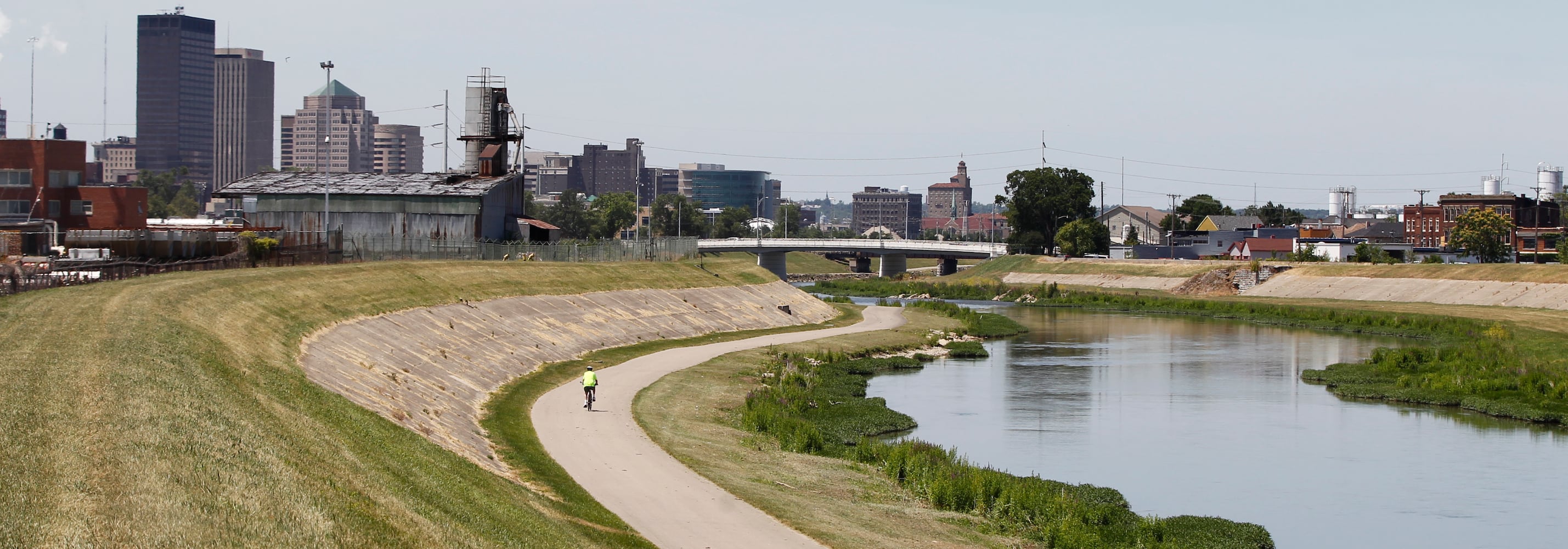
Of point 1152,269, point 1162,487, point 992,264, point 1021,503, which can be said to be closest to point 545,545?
point 1021,503

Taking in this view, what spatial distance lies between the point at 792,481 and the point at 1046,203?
160376mm

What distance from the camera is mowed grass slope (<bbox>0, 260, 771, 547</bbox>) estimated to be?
16.9m

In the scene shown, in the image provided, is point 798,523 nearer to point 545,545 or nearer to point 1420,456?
point 545,545

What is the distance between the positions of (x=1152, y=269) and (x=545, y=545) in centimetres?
14227

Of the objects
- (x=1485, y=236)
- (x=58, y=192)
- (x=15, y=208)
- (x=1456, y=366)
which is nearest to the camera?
(x=1456, y=366)

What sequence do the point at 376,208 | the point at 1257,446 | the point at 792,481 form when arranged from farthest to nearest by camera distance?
the point at 376,208, the point at 1257,446, the point at 792,481

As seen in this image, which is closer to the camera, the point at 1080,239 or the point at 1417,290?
the point at 1417,290

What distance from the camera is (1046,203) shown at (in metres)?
190

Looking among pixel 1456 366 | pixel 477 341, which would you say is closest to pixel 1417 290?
pixel 1456 366

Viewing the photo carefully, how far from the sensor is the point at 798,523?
95.1ft

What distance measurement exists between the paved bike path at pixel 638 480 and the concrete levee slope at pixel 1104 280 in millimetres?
108295

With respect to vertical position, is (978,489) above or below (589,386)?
below

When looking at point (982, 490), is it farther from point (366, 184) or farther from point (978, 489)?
point (366, 184)

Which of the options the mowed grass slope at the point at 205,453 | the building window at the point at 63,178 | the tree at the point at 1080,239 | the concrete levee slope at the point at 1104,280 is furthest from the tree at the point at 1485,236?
the mowed grass slope at the point at 205,453
